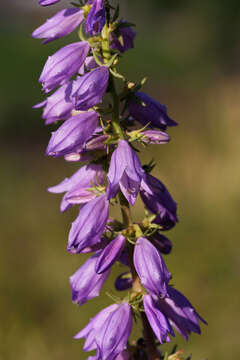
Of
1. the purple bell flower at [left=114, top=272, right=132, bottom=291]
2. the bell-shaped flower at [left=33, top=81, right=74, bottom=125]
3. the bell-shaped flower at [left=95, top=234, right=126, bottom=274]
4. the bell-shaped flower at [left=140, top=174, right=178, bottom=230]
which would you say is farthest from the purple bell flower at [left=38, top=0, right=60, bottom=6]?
the purple bell flower at [left=114, top=272, right=132, bottom=291]

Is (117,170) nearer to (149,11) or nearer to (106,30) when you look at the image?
(106,30)

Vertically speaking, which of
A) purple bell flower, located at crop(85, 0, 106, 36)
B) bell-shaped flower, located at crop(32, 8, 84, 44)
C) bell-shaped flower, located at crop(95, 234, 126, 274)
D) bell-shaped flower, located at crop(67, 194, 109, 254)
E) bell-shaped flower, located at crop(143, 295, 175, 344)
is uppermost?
bell-shaped flower, located at crop(32, 8, 84, 44)

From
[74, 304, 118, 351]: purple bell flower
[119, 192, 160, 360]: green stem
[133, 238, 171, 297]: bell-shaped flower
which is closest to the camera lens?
[133, 238, 171, 297]: bell-shaped flower

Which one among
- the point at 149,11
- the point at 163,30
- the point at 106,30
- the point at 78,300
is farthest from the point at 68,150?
the point at 163,30

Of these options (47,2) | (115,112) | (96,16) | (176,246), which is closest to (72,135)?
(115,112)

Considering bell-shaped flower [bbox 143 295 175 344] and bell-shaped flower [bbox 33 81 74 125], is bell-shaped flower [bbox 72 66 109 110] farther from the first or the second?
bell-shaped flower [bbox 143 295 175 344]

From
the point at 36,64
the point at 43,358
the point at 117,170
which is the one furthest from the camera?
the point at 36,64

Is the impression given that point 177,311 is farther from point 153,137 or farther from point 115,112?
point 115,112
